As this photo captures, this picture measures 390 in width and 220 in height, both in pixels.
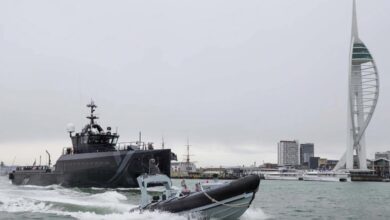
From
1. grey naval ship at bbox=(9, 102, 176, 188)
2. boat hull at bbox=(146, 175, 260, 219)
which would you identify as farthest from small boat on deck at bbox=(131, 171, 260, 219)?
grey naval ship at bbox=(9, 102, 176, 188)

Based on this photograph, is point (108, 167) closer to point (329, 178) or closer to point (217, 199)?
point (217, 199)

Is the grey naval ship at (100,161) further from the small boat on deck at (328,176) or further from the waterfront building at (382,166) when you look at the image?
the waterfront building at (382,166)

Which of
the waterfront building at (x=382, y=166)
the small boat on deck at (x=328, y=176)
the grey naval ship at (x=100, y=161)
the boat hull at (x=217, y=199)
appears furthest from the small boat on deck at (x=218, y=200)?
the waterfront building at (x=382, y=166)

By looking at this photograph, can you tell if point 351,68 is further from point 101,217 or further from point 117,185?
point 101,217

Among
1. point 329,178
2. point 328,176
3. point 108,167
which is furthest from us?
point 328,176

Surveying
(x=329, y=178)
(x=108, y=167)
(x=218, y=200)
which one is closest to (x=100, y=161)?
(x=108, y=167)

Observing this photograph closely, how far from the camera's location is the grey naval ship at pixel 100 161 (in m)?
56.3

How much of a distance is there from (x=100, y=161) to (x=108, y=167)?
1529 millimetres

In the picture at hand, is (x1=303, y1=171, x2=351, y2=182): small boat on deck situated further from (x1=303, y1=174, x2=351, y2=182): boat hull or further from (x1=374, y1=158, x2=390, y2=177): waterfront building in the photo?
(x1=374, y1=158, x2=390, y2=177): waterfront building

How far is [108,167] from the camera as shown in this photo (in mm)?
57000

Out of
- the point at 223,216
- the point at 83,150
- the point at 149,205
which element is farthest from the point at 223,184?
the point at 83,150

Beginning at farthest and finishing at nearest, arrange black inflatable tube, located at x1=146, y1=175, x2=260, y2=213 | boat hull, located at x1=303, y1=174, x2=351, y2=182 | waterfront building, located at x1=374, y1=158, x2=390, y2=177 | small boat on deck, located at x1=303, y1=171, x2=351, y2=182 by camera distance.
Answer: waterfront building, located at x1=374, y1=158, x2=390, y2=177 → small boat on deck, located at x1=303, y1=171, x2=351, y2=182 → boat hull, located at x1=303, y1=174, x2=351, y2=182 → black inflatable tube, located at x1=146, y1=175, x2=260, y2=213

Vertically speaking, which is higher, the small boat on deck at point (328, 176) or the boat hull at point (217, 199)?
the boat hull at point (217, 199)

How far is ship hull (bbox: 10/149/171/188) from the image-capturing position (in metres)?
56.2
